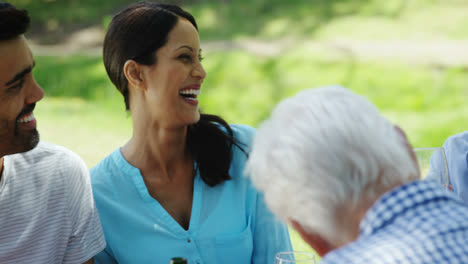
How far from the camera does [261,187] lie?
1204 mm

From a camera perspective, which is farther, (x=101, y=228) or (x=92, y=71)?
(x=92, y=71)

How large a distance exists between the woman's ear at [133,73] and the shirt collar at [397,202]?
122cm

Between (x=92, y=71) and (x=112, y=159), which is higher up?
(x=112, y=159)

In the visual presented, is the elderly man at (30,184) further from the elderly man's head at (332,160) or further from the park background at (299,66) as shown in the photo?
the park background at (299,66)

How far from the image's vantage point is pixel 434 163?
4.99 ft

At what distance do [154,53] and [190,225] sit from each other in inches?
23.9

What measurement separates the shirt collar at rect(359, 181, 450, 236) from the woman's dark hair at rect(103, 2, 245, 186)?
105 cm

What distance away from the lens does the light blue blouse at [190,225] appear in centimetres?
195

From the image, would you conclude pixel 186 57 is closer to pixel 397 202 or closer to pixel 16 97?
pixel 16 97

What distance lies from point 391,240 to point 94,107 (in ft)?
23.2

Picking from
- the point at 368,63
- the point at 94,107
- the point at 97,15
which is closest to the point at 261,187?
the point at 368,63

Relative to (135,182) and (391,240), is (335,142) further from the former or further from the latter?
(135,182)

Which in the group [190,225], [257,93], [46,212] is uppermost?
[46,212]

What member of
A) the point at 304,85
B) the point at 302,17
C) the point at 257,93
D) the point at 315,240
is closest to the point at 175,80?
the point at 315,240
